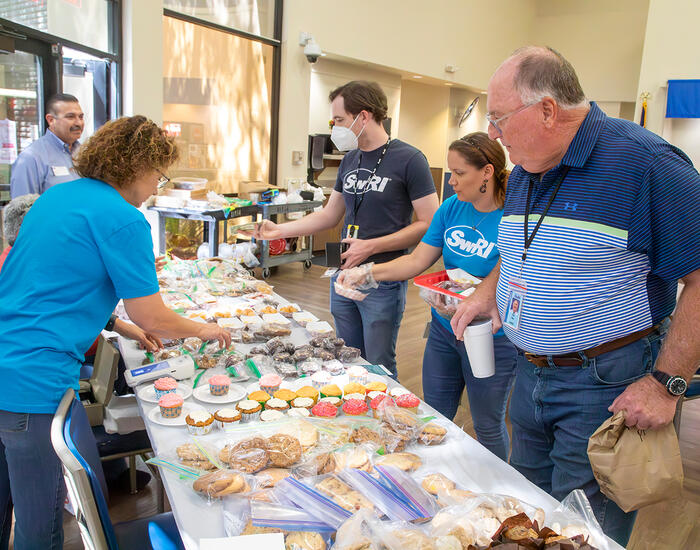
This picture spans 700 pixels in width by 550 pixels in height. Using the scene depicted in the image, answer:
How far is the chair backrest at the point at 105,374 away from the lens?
1895 mm

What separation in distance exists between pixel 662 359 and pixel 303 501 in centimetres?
89

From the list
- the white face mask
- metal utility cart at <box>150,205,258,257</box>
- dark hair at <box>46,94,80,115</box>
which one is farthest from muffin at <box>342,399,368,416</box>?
metal utility cart at <box>150,205,258,257</box>

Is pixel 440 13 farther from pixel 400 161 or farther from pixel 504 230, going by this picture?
pixel 504 230

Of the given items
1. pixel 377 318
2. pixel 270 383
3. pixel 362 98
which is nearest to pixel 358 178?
pixel 362 98

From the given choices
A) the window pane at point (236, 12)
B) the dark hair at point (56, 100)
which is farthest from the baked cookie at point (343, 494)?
the window pane at point (236, 12)

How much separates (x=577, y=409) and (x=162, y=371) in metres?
1.31

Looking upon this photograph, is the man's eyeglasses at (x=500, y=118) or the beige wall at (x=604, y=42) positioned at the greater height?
the beige wall at (x=604, y=42)

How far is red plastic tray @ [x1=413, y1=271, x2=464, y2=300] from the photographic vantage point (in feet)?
6.26

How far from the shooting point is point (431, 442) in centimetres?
155

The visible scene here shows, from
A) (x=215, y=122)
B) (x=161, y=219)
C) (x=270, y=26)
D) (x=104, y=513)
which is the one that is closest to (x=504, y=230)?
(x=104, y=513)

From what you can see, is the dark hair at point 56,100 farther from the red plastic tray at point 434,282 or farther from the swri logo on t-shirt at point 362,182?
the red plastic tray at point 434,282

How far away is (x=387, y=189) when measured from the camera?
2.61 meters

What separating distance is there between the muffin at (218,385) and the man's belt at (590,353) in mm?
962

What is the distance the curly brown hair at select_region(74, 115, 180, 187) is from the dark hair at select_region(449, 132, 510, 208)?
1.08 metres
